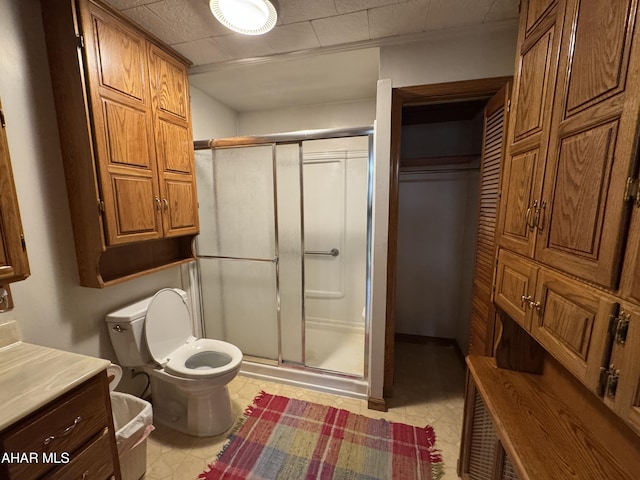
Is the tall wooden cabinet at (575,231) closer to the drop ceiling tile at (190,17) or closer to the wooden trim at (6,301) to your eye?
the drop ceiling tile at (190,17)

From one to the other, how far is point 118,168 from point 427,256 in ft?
8.07

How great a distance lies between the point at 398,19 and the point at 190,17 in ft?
3.55

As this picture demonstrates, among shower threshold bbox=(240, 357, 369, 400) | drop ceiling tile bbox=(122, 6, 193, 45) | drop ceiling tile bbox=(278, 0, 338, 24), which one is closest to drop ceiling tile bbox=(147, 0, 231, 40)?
drop ceiling tile bbox=(122, 6, 193, 45)

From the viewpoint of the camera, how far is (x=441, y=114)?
2.26 metres

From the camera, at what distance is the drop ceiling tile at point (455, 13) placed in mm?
1308

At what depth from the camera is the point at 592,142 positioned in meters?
0.67

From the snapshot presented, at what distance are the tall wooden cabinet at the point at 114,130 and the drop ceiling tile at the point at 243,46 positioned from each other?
0.34 meters

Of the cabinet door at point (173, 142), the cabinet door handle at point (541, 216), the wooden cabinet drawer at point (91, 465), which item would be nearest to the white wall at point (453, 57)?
the cabinet door handle at point (541, 216)

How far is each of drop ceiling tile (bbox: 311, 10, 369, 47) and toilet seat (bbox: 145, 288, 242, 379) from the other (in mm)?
1850

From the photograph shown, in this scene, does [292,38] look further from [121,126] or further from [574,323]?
[574,323]

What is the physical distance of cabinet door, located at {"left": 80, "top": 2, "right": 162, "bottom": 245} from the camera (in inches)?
49.3

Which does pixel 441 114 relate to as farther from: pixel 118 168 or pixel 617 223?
pixel 118 168

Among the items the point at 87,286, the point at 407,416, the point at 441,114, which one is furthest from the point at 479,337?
the point at 87,286

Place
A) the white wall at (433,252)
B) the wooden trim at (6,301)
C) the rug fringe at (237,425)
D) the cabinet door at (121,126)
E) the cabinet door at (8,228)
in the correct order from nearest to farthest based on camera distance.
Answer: the cabinet door at (8,228), the wooden trim at (6,301), the cabinet door at (121,126), the rug fringe at (237,425), the white wall at (433,252)
